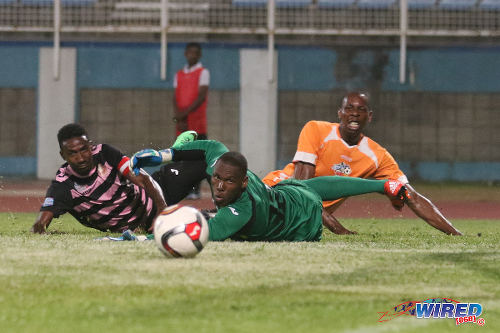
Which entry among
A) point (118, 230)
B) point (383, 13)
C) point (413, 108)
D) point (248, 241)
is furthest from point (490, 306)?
point (413, 108)

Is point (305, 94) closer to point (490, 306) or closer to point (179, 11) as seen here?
point (179, 11)

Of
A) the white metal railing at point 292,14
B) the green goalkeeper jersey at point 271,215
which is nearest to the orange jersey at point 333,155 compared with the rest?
the green goalkeeper jersey at point 271,215

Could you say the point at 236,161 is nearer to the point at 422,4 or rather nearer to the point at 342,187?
the point at 342,187

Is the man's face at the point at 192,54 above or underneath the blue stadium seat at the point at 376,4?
underneath

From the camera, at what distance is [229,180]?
19.7 ft

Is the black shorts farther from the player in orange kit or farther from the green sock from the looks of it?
the green sock

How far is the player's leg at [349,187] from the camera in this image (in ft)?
23.6

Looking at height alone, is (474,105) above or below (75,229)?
above

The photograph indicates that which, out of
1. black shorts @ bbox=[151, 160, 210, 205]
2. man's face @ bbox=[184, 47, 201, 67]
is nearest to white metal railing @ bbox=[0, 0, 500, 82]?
man's face @ bbox=[184, 47, 201, 67]

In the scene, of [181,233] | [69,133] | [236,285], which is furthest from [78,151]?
[236,285]

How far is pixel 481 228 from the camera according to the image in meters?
9.64

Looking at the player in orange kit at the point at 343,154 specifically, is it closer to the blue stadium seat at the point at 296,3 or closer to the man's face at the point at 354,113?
the man's face at the point at 354,113

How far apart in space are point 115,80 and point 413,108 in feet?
22.9

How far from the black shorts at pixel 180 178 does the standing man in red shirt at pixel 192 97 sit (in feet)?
13.4
